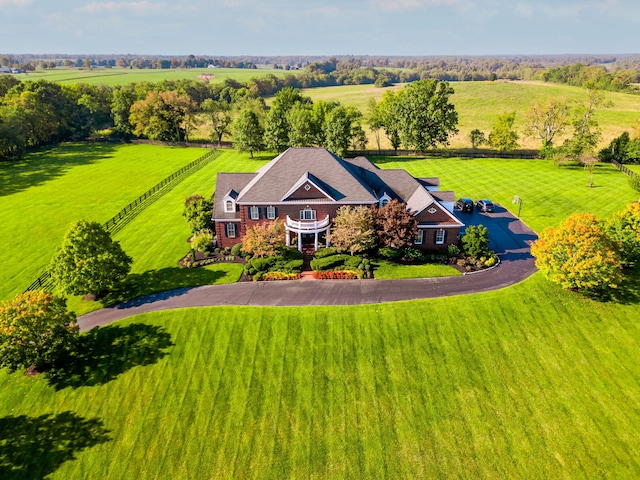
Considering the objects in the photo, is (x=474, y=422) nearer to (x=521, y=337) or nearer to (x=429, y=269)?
(x=521, y=337)

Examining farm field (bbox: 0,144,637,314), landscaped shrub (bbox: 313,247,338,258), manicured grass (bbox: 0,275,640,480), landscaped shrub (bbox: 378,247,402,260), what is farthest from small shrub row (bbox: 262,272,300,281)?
landscaped shrub (bbox: 378,247,402,260)

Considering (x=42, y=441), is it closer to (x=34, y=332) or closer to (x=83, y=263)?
(x=34, y=332)

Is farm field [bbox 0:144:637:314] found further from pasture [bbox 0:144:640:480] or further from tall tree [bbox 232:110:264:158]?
tall tree [bbox 232:110:264:158]

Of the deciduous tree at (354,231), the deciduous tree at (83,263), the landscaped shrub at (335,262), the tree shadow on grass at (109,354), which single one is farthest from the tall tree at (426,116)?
the tree shadow on grass at (109,354)

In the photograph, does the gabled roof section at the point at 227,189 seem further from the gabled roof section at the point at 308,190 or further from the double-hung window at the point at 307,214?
the double-hung window at the point at 307,214

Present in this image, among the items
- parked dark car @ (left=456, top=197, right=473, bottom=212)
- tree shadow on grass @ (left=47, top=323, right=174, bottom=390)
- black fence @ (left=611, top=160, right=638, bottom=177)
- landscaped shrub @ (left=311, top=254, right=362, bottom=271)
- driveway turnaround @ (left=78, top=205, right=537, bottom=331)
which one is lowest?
tree shadow on grass @ (left=47, top=323, right=174, bottom=390)

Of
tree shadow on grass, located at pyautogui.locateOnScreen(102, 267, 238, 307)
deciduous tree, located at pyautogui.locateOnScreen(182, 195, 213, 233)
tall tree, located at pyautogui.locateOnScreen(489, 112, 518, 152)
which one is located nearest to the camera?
tree shadow on grass, located at pyautogui.locateOnScreen(102, 267, 238, 307)
